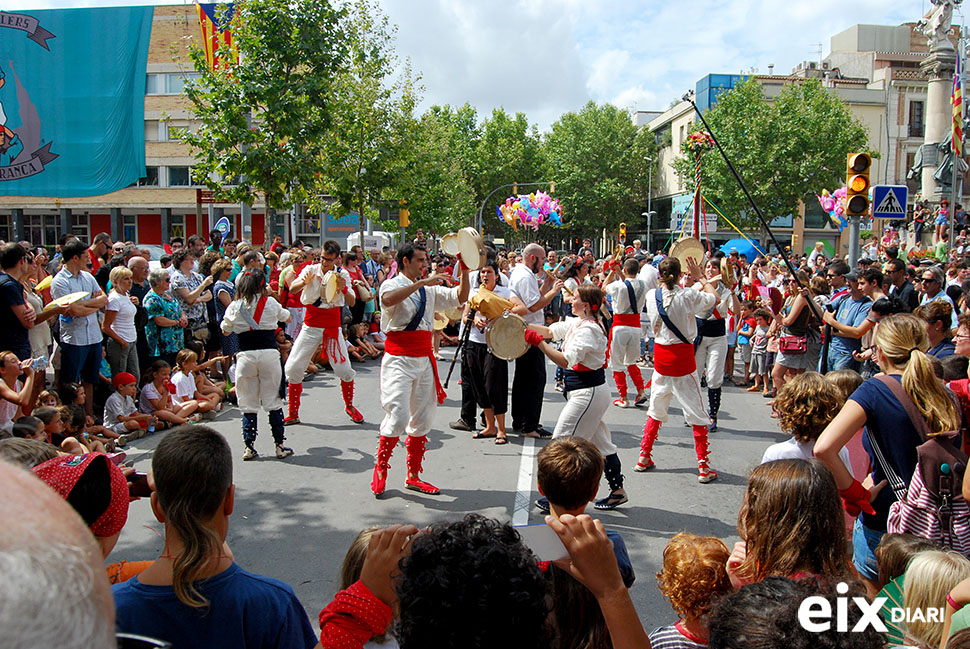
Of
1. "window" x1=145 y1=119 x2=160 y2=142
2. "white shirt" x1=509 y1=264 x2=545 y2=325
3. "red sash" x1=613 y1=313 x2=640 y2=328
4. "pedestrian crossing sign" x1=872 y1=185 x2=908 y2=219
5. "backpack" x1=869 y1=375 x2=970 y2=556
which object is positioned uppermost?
"window" x1=145 y1=119 x2=160 y2=142

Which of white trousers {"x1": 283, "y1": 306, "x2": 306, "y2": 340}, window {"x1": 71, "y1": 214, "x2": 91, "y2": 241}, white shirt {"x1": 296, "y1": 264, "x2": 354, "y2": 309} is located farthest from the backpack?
window {"x1": 71, "y1": 214, "x2": 91, "y2": 241}

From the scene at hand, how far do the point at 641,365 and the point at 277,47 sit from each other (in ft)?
30.9

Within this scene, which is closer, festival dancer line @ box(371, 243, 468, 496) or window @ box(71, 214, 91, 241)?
festival dancer line @ box(371, 243, 468, 496)

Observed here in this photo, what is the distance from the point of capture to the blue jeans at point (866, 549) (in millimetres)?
3465

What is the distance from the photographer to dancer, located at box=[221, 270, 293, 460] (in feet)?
22.7

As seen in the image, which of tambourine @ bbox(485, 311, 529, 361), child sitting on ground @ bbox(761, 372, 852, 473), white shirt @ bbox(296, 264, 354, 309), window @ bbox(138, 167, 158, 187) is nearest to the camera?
child sitting on ground @ bbox(761, 372, 852, 473)

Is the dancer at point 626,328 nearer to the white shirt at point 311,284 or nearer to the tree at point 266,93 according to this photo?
the white shirt at point 311,284

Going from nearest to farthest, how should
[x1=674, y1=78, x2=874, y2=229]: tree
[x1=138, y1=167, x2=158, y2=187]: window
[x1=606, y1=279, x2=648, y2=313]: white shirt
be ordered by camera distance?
[x1=606, y1=279, x2=648, y2=313]: white shirt, [x1=674, y1=78, x2=874, y2=229]: tree, [x1=138, y1=167, x2=158, y2=187]: window

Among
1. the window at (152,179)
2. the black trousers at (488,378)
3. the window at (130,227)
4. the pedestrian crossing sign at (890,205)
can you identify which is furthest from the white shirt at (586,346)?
the window at (130,227)

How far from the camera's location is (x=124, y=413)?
25.2 ft

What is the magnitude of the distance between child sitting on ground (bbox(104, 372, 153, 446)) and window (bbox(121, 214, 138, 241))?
137ft

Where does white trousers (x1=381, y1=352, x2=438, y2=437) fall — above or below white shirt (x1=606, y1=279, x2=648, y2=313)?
below

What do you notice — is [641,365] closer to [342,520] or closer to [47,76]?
[342,520]

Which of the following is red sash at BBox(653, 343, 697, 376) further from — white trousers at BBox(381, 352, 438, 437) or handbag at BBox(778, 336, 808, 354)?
handbag at BBox(778, 336, 808, 354)
